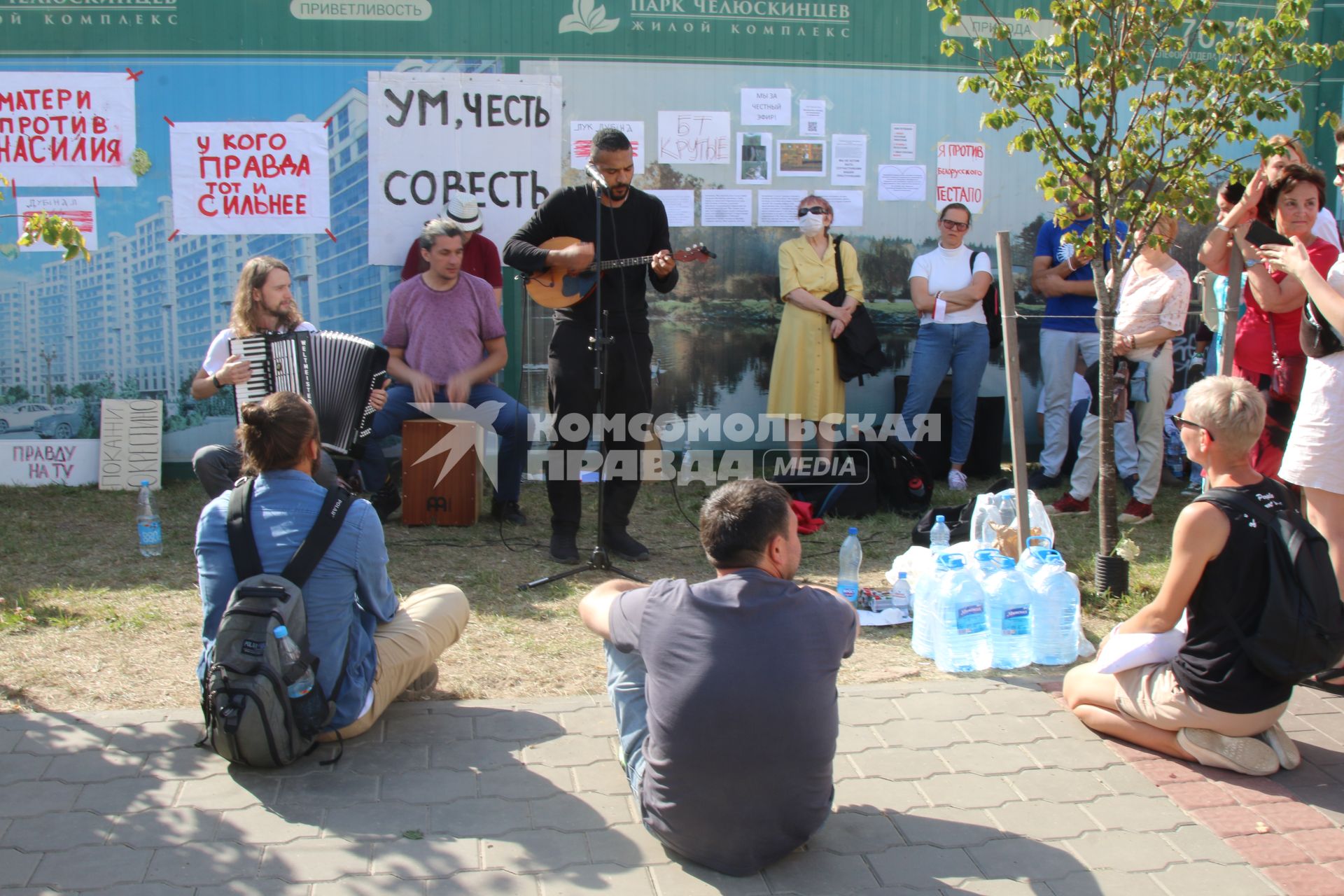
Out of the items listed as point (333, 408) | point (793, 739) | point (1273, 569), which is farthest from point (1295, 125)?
point (793, 739)

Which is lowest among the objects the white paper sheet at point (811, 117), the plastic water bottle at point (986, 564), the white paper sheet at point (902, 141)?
the plastic water bottle at point (986, 564)

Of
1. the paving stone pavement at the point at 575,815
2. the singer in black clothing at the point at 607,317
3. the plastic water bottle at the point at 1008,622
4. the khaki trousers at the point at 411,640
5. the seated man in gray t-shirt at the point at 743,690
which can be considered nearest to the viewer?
the seated man in gray t-shirt at the point at 743,690

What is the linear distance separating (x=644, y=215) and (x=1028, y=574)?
8.66 feet

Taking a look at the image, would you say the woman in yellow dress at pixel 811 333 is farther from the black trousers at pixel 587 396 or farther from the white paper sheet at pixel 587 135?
the black trousers at pixel 587 396

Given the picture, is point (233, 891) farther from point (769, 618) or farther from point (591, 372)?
point (591, 372)

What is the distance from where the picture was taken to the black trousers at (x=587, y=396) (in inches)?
235

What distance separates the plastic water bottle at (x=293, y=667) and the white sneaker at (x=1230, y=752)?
2753 millimetres

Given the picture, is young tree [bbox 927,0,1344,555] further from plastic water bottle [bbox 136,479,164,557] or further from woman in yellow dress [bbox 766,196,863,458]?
plastic water bottle [bbox 136,479,164,557]

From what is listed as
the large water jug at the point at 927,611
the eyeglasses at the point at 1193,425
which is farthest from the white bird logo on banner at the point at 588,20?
the eyeglasses at the point at 1193,425

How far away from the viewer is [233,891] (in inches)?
116

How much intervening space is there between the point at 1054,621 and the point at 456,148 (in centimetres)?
539

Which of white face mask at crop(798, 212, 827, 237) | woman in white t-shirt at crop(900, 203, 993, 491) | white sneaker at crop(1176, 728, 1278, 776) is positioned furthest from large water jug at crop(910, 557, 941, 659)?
white face mask at crop(798, 212, 827, 237)

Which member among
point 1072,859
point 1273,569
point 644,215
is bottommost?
point 1072,859

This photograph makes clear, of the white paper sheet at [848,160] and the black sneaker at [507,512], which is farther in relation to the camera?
the white paper sheet at [848,160]
